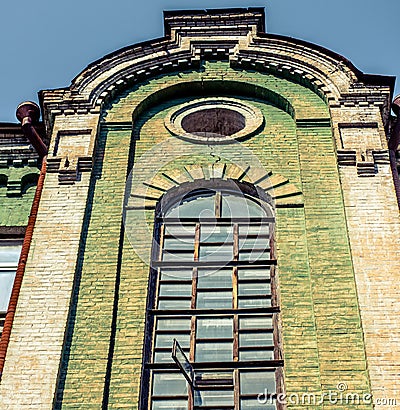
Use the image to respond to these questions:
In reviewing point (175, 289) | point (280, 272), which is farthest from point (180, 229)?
point (280, 272)

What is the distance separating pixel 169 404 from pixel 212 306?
1.37 meters

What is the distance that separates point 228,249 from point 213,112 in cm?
275

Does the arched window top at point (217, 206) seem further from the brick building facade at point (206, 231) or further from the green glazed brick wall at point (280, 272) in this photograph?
the green glazed brick wall at point (280, 272)

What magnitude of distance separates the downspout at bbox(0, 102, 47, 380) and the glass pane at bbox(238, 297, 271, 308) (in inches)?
92.2

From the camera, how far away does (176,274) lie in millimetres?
9820

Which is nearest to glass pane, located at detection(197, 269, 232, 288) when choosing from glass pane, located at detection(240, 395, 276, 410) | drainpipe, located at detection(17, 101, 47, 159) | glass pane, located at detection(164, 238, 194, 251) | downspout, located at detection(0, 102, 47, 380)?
glass pane, located at detection(164, 238, 194, 251)

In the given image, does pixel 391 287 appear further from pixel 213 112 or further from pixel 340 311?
pixel 213 112

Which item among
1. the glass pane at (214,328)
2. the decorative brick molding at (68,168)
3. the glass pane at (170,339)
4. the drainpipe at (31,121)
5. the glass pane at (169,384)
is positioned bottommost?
the glass pane at (169,384)

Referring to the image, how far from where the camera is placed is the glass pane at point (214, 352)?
29.0 feet

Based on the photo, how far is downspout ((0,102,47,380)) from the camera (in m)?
8.80

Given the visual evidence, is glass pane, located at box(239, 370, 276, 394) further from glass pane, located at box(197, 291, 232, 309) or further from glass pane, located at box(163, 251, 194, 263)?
glass pane, located at box(163, 251, 194, 263)

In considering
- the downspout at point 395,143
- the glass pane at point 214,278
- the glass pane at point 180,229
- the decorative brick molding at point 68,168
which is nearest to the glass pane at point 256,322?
the glass pane at point 214,278

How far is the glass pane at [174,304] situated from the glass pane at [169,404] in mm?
1237

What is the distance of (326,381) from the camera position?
8211 millimetres
